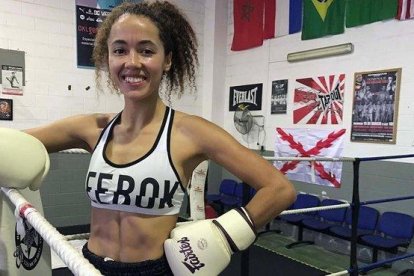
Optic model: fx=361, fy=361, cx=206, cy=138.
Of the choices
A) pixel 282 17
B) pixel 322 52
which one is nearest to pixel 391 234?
pixel 322 52

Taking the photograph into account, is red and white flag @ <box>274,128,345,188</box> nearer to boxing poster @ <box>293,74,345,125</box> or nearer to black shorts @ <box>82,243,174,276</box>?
boxing poster @ <box>293,74,345,125</box>

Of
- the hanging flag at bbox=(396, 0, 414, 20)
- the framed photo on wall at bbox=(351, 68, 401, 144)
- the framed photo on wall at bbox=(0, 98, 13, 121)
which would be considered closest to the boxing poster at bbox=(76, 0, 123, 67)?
the framed photo on wall at bbox=(0, 98, 13, 121)

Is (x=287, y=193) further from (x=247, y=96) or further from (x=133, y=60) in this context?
(x=247, y=96)

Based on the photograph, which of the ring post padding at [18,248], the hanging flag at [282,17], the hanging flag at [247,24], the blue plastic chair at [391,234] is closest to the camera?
the ring post padding at [18,248]

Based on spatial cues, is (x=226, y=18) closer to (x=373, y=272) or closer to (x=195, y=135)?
(x=373, y=272)

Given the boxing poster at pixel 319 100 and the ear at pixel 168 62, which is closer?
the ear at pixel 168 62

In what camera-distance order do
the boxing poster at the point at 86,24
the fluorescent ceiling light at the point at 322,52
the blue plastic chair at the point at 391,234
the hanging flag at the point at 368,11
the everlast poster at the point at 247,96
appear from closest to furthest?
the blue plastic chair at the point at 391,234 < the hanging flag at the point at 368,11 < the fluorescent ceiling light at the point at 322,52 < the boxing poster at the point at 86,24 < the everlast poster at the point at 247,96

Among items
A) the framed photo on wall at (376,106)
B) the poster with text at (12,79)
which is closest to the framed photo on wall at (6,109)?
the poster with text at (12,79)

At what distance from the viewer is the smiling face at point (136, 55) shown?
97 centimetres

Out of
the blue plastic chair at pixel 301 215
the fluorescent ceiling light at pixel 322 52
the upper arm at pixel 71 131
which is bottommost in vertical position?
the blue plastic chair at pixel 301 215

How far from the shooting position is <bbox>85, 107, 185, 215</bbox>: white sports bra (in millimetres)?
951

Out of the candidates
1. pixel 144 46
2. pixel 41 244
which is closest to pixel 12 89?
pixel 41 244

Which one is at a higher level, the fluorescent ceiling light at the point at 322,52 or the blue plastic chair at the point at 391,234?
the fluorescent ceiling light at the point at 322,52

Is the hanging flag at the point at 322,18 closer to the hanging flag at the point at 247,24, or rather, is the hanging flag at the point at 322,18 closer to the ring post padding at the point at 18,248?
the hanging flag at the point at 247,24
